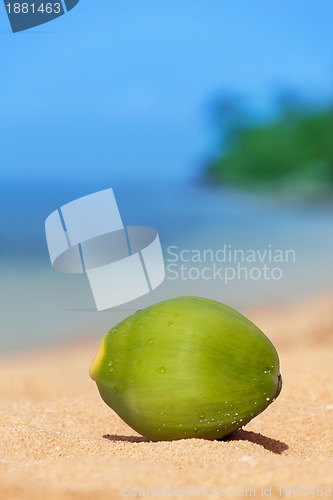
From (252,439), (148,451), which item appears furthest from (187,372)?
(252,439)

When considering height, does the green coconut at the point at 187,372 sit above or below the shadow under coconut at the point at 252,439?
above

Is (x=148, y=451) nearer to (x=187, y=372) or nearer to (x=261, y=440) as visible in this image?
(x=187, y=372)

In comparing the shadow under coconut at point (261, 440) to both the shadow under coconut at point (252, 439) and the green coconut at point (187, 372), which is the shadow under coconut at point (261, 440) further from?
the green coconut at point (187, 372)

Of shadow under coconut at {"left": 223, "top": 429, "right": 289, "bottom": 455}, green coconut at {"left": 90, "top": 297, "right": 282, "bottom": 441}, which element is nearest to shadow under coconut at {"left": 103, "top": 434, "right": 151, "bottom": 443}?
green coconut at {"left": 90, "top": 297, "right": 282, "bottom": 441}

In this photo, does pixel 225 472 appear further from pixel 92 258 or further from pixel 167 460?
pixel 92 258

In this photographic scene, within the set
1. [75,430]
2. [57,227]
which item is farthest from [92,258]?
[75,430]

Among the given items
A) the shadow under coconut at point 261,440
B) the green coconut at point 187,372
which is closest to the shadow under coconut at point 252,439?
the shadow under coconut at point 261,440
